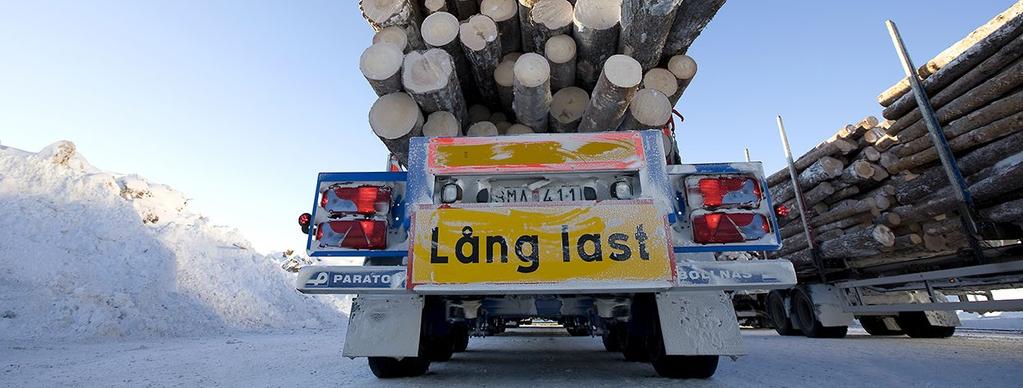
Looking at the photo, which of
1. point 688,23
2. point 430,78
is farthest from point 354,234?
point 688,23

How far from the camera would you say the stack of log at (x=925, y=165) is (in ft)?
12.4

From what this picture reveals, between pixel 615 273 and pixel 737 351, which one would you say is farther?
pixel 737 351

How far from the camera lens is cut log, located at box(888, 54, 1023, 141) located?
376 centimetres

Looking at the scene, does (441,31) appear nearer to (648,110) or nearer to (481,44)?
(481,44)

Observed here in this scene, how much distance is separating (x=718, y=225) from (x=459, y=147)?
4.35ft

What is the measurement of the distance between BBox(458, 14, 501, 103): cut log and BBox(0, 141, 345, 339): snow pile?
28.5 feet

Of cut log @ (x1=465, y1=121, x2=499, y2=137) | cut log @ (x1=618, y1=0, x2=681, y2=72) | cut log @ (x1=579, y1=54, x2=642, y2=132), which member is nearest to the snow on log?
cut log @ (x1=618, y1=0, x2=681, y2=72)

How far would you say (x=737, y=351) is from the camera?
2076 mm

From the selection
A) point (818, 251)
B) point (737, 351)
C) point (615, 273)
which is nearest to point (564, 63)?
point (615, 273)

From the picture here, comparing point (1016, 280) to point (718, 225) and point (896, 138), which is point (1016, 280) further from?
point (718, 225)

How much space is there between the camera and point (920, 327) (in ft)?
19.3

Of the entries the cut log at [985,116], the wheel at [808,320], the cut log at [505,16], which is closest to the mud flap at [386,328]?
the cut log at [505,16]

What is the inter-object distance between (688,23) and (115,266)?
13.2 metres

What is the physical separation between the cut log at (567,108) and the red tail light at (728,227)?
150 centimetres
